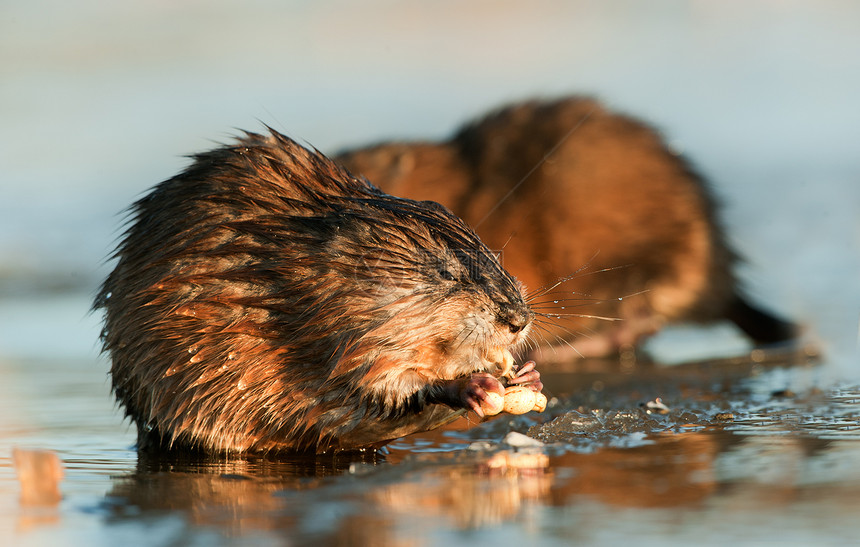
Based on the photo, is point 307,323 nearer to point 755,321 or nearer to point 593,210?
point 593,210

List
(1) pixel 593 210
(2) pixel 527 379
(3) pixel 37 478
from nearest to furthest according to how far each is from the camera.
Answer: (3) pixel 37 478, (2) pixel 527 379, (1) pixel 593 210

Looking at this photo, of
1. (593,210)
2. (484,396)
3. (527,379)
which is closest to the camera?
(484,396)

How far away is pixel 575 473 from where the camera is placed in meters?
2.78

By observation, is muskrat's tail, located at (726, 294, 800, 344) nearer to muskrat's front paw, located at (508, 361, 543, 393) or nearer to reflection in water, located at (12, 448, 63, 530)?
muskrat's front paw, located at (508, 361, 543, 393)

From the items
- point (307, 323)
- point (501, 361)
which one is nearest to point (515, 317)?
point (501, 361)

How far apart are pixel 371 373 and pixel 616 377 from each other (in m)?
2.66

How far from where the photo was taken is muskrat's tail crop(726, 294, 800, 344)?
23.2 ft

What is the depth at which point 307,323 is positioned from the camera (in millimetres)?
3205

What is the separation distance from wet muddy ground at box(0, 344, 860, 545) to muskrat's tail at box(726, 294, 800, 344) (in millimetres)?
2919

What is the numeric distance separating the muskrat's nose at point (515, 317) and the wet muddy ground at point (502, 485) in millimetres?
367

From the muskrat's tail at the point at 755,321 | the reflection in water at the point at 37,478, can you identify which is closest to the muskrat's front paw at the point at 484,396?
the reflection in water at the point at 37,478

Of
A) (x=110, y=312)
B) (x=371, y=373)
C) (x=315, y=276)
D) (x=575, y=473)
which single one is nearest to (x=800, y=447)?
(x=575, y=473)

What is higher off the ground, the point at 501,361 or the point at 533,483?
the point at 501,361

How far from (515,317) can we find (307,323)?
0.66 m
